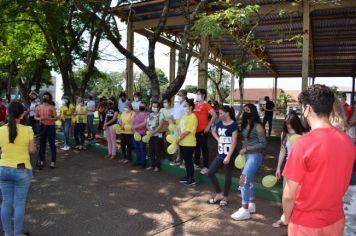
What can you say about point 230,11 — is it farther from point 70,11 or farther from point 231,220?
point 70,11

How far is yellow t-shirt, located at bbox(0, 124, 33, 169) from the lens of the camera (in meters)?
4.52

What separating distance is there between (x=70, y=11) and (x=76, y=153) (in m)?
5.13

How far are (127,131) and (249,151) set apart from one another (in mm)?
4489

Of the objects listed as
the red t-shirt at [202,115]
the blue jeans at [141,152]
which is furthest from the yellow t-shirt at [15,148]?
the blue jeans at [141,152]

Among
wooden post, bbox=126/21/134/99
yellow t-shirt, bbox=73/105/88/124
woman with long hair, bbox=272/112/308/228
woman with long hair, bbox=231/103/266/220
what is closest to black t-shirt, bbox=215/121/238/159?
woman with long hair, bbox=231/103/266/220

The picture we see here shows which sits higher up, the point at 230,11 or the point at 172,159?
the point at 230,11

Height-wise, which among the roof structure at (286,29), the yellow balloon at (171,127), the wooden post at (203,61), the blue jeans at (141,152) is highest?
the roof structure at (286,29)

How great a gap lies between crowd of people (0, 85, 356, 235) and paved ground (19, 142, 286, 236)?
319mm

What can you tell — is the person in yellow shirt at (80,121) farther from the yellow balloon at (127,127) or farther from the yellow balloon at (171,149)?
the yellow balloon at (171,149)

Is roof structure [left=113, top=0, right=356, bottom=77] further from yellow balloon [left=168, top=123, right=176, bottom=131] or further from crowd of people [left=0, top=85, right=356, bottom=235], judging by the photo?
crowd of people [left=0, top=85, right=356, bottom=235]

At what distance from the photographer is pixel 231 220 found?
18.7 feet

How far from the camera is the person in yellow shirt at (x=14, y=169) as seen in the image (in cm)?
449

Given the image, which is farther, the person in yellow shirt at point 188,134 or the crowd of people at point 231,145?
the person in yellow shirt at point 188,134

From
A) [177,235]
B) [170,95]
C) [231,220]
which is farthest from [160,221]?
[170,95]
